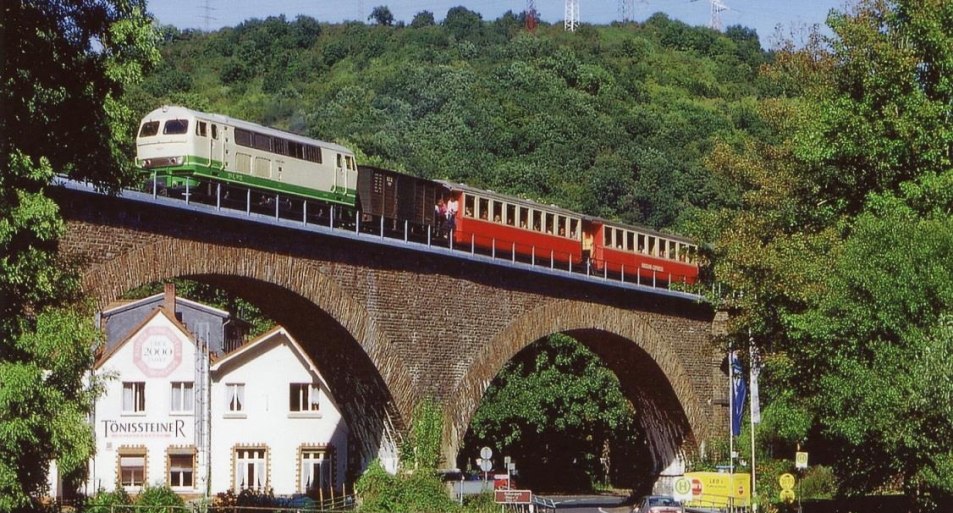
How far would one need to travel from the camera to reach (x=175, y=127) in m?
39.0

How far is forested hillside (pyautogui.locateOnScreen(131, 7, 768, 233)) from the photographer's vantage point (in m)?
120

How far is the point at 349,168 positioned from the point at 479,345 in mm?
6418

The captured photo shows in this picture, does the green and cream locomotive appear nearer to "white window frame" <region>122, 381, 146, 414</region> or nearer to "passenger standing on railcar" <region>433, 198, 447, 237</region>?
"passenger standing on railcar" <region>433, 198, 447, 237</region>

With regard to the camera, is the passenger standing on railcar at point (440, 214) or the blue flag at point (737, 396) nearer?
the passenger standing on railcar at point (440, 214)

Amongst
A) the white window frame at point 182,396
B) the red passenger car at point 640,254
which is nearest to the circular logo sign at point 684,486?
the red passenger car at point 640,254

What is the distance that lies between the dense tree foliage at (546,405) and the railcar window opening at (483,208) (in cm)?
1888

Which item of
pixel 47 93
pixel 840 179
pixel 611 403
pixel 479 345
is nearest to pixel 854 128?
pixel 840 179

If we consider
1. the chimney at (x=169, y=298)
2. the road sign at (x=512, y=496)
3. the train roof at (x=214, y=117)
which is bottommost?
the road sign at (x=512, y=496)

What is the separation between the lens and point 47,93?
24.5m

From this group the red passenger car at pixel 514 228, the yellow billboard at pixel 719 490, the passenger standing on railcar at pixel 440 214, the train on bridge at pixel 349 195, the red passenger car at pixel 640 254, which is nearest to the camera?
the train on bridge at pixel 349 195

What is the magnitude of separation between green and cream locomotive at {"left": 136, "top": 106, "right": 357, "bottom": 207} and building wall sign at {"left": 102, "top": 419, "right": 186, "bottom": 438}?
23625 mm

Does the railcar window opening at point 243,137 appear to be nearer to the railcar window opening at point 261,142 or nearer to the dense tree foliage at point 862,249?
the railcar window opening at point 261,142

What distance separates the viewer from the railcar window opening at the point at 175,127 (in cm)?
3875

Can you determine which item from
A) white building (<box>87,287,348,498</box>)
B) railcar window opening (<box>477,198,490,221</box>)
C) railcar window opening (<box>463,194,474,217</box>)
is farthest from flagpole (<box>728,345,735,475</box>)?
white building (<box>87,287,348,498</box>)
